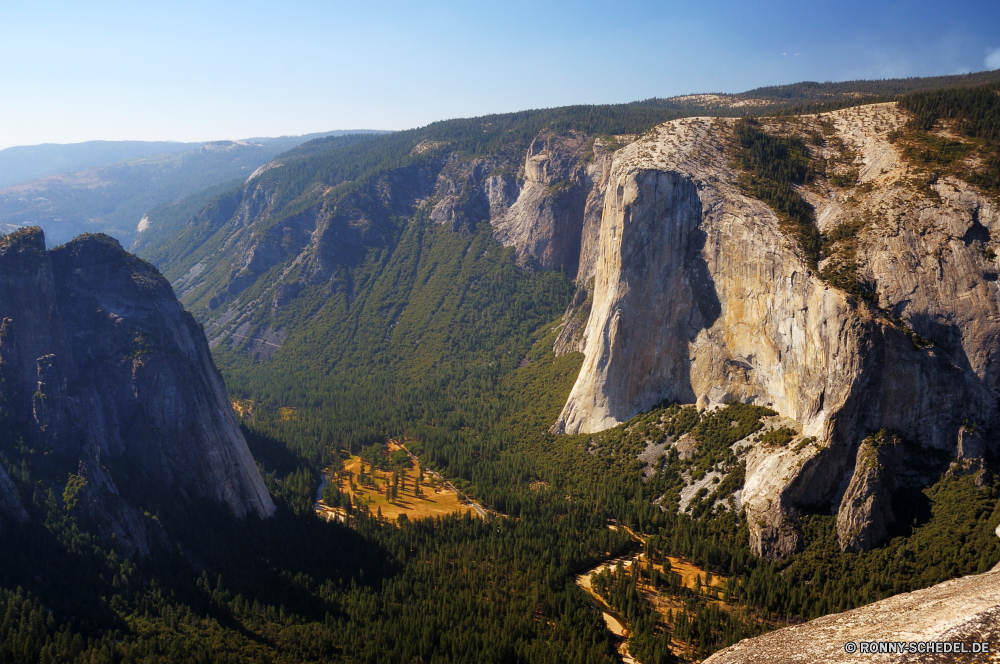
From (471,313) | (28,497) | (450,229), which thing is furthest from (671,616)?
(450,229)

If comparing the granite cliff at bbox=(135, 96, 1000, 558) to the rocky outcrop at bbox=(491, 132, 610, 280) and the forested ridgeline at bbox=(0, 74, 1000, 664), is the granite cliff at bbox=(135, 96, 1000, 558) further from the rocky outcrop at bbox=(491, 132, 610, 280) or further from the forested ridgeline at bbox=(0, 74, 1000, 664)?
the rocky outcrop at bbox=(491, 132, 610, 280)

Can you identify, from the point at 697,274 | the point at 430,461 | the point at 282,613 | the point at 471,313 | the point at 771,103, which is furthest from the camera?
the point at 771,103

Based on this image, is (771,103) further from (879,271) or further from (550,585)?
(550,585)

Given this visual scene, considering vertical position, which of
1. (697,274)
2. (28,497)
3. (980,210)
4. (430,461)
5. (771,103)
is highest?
(771,103)

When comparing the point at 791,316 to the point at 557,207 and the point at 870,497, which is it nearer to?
the point at 870,497

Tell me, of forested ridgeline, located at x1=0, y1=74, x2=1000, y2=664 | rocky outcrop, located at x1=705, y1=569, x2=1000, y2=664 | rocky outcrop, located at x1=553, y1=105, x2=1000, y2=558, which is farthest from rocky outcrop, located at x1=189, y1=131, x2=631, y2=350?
rocky outcrop, located at x1=705, y1=569, x2=1000, y2=664

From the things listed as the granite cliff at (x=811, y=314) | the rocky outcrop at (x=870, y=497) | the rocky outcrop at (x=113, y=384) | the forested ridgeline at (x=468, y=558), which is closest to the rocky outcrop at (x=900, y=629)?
the forested ridgeline at (x=468, y=558)

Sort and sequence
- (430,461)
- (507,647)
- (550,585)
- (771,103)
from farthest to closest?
1. (771,103)
2. (430,461)
3. (550,585)
4. (507,647)

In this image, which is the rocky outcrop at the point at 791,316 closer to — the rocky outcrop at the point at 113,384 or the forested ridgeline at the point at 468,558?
the forested ridgeline at the point at 468,558
